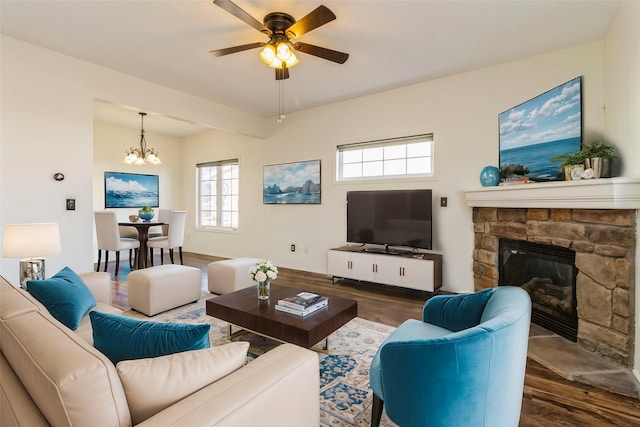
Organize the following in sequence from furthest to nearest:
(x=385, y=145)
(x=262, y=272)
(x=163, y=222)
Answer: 1. (x=163, y=222)
2. (x=385, y=145)
3. (x=262, y=272)

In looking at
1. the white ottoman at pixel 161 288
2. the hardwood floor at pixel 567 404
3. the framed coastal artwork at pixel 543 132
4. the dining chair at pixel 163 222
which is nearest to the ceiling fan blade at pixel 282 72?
the white ottoman at pixel 161 288

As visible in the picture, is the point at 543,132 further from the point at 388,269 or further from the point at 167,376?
the point at 167,376

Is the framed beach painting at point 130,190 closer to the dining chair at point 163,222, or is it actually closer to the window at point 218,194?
the dining chair at point 163,222

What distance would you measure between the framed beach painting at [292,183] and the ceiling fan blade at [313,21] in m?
2.66

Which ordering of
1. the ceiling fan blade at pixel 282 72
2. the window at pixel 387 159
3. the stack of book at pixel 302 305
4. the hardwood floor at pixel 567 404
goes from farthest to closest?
the window at pixel 387 159 < the ceiling fan blade at pixel 282 72 < the stack of book at pixel 302 305 < the hardwood floor at pixel 567 404

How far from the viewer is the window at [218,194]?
6363 mm

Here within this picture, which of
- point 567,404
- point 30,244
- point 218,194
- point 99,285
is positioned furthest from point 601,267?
point 218,194

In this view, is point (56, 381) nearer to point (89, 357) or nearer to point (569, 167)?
point (89, 357)

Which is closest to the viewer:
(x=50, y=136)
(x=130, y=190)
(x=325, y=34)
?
(x=325, y=34)

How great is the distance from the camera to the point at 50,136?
3.22 metres

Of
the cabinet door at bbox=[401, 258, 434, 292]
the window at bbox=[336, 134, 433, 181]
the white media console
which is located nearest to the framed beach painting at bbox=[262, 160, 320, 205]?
the window at bbox=[336, 134, 433, 181]

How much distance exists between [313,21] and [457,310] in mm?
2189

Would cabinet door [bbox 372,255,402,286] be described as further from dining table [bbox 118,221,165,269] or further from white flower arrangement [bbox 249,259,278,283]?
dining table [bbox 118,221,165,269]

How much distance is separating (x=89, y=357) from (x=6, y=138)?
349 cm
